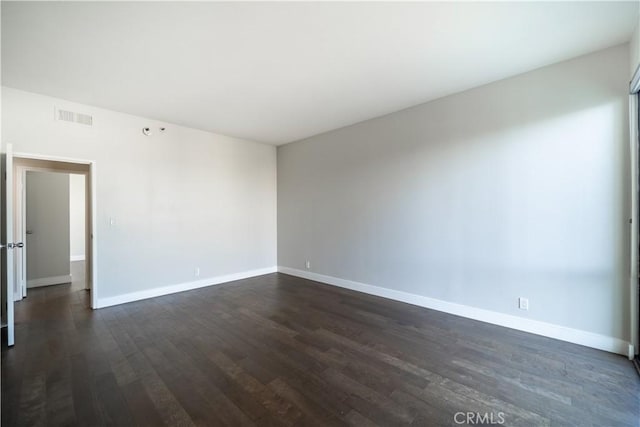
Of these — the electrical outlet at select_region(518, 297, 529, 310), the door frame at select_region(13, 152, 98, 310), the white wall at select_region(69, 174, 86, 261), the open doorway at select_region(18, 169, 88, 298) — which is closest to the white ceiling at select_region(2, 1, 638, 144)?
the door frame at select_region(13, 152, 98, 310)

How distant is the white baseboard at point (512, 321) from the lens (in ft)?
8.02

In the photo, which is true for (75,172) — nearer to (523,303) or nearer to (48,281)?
(48,281)

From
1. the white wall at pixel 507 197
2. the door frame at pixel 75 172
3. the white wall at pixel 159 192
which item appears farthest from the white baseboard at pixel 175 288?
the white wall at pixel 507 197

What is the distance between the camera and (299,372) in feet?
7.09

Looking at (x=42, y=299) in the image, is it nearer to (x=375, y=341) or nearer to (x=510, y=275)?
(x=375, y=341)

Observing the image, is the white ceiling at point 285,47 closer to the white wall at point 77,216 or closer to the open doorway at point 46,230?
the open doorway at point 46,230

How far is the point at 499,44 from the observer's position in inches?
93.2

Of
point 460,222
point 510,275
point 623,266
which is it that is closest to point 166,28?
point 460,222

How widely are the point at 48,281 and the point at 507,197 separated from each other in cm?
772

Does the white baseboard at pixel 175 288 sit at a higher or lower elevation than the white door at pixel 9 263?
lower

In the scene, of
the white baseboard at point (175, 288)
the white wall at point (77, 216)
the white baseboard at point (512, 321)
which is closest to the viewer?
the white baseboard at point (512, 321)

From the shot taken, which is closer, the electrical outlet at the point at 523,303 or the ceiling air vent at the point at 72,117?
the electrical outlet at the point at 523,303

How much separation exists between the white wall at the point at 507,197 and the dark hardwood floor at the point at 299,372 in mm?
502

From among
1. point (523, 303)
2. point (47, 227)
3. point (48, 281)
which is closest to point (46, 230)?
point (47, 227)
